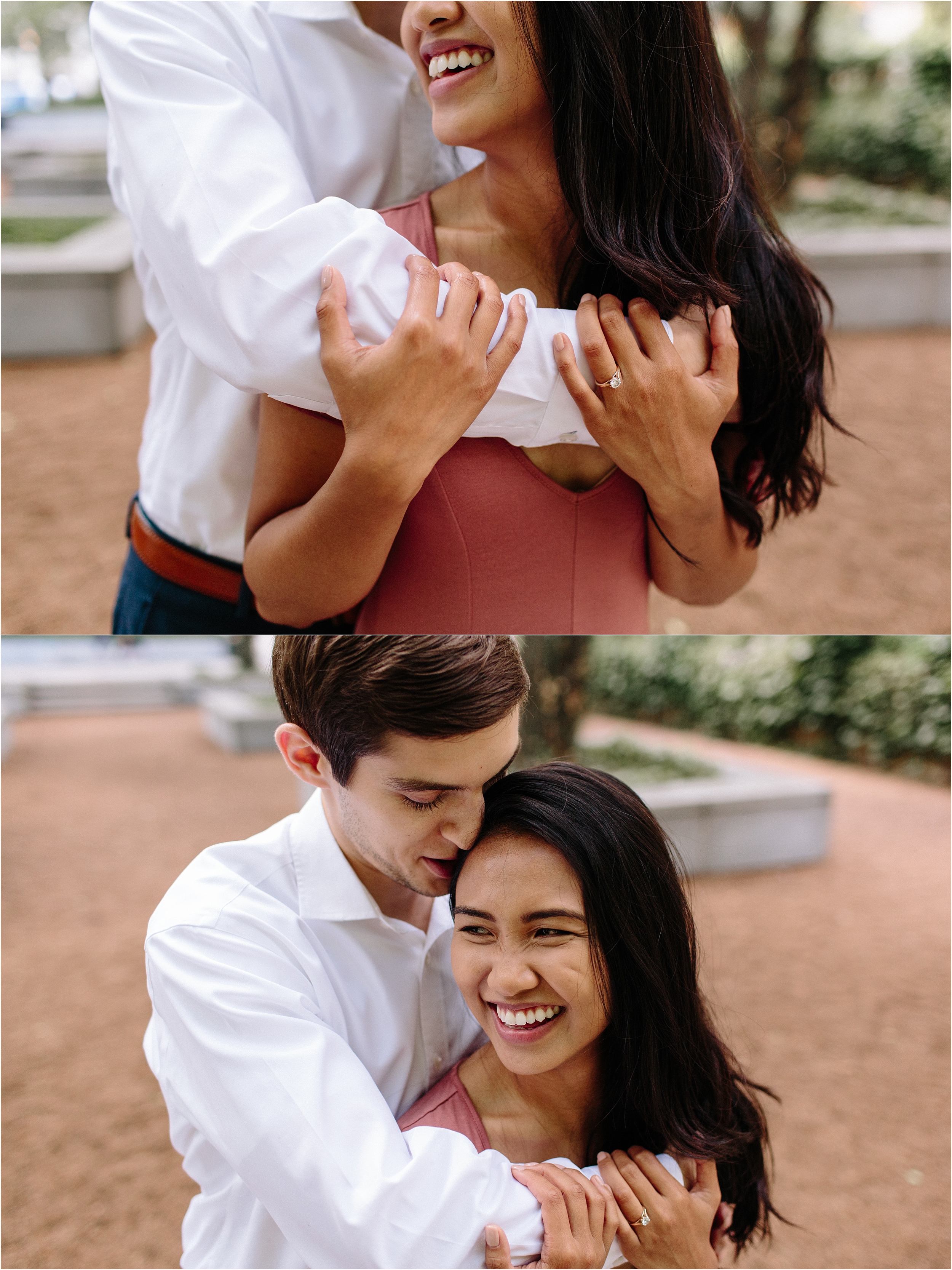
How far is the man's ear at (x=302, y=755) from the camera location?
112 centimetres

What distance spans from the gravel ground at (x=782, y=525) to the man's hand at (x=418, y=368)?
2420 mm

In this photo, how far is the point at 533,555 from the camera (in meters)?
1.26

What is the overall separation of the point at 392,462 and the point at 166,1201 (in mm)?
2312

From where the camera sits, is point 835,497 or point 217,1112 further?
point 835,497

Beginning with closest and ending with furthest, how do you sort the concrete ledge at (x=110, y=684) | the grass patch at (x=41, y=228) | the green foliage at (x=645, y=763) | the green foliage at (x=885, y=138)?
the concrete ledge at (x=110, y=684), the green foliage at (x=645, y=763), the grass patch at (x=41, y=228), the green foliage at (x=885, y=138)

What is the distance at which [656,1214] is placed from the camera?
1128 millimetres

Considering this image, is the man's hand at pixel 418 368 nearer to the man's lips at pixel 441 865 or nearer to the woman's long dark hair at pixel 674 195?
the woman's long dark hair at pixel 674 195

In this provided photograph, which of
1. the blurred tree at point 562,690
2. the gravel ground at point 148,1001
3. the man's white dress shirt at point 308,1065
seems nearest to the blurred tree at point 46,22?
the gravel ground at point 148,1001

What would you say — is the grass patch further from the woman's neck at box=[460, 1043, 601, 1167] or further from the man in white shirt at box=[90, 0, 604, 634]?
the woman's neck at box=[460, 1043, 601, 1167]

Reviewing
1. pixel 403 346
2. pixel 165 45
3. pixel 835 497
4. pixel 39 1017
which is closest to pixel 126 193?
pixel 165 45

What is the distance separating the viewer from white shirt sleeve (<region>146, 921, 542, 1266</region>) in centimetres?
95

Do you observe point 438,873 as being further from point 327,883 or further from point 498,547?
point 498,547

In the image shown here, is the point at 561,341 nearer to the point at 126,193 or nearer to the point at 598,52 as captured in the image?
the point at 598,52

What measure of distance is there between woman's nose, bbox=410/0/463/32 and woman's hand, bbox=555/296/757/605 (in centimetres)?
30
